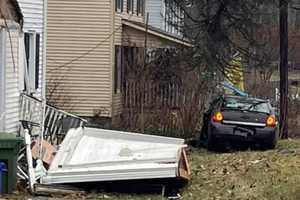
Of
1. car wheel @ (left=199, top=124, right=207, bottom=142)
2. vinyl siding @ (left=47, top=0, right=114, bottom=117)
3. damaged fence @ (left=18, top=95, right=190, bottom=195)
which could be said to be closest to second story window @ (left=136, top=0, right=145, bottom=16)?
vinyl siding @ (left=47, top=0, right=114, bottom=117)

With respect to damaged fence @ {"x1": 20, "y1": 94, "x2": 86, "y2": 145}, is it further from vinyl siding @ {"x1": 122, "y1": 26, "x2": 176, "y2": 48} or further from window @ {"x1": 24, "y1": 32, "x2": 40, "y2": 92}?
vinyl siding @ {"x1": 122, "y1": 26, "x2": 176, "y2": 48}

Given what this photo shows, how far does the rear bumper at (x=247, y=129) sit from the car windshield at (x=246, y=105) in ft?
1.87

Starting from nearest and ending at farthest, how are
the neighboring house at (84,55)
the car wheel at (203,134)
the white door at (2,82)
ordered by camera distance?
1. the white door at (2,82)
2. the car wheel at (203,134)
3. the neighboring house at (84,55)

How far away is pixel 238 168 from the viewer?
1584 centimetres

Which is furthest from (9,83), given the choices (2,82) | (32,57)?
(32,57)

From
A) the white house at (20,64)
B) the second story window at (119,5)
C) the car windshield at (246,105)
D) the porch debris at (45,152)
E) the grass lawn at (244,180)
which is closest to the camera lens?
the grass lawn at (244,180)

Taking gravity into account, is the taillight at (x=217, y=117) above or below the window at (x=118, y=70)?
below

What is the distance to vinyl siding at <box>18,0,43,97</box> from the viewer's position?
64.6ft

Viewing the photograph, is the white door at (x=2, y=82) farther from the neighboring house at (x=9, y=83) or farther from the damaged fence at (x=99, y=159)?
the damaged fence at (x=99, y=159)

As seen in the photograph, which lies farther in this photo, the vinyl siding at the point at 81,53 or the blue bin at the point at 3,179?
the vinyl siding at the point at 81,53

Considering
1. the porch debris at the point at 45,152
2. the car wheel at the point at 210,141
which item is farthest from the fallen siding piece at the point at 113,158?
the car wheel at the point at 210,141

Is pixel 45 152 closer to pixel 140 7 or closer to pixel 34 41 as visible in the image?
pixel 34 41

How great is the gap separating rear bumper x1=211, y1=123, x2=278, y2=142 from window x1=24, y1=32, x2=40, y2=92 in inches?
186

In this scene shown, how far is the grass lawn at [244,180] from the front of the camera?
13.3 metres
